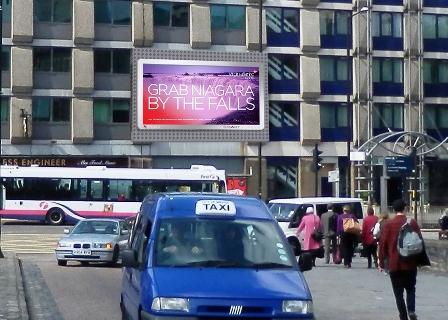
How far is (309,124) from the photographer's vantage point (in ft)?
205

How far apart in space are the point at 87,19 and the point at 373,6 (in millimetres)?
18017

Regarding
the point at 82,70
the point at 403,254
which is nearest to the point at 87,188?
the point at 82,70

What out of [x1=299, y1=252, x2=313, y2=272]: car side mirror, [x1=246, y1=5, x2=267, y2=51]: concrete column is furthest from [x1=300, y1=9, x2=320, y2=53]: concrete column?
[x1=299, y1=252, x2=313, y2=272]: car side mirror

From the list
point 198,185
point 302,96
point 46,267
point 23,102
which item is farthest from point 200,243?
point 302,96

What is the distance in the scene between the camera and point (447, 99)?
66.2 m

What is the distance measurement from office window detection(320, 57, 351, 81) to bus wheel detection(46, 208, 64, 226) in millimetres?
20041

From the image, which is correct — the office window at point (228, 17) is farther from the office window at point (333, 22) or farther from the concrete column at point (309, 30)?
the office window at point (333, 22)

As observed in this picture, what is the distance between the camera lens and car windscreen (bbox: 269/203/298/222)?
32.9 m

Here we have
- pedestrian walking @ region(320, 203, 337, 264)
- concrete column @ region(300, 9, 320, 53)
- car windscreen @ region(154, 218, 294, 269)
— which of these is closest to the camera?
car windscreen @ region(154, 218, 294, 269)

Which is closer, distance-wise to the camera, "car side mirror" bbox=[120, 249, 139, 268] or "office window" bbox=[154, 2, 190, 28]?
"car side mirror" bbox=[120, 249, 139, 268]

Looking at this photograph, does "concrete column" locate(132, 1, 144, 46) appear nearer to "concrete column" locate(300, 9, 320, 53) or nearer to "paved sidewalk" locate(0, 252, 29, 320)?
"concrete column" locate(300, 9, 320, 53)

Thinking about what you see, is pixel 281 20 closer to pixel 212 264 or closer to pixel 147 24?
pixel 147 24

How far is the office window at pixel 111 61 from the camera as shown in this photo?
59.1 m

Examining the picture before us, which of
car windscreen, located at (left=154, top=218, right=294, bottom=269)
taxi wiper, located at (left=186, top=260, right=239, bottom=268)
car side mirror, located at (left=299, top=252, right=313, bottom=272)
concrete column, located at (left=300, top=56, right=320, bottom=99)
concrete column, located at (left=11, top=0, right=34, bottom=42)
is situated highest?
concrete column, located at (left=11, top=0, right=34, bottom=42)
